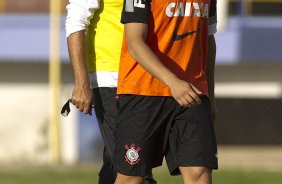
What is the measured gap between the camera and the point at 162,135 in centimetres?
572

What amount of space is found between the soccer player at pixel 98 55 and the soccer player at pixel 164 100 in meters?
0.41

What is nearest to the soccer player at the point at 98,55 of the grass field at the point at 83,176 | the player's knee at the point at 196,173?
the player's knee at the point at 196,173

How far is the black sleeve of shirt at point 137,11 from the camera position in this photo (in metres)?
5.52

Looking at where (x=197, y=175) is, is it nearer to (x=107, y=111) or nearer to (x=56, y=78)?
(x=107, y=111)

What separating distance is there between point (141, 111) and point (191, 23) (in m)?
0.55

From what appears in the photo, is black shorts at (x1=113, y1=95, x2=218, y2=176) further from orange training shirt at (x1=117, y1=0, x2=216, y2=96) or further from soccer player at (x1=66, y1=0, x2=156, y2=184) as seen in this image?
soccer player at (x1=66, y1=0, x2=156, y2=184)

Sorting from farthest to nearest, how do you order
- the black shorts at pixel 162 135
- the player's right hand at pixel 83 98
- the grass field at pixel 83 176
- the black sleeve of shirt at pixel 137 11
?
1. the grass field at pixel 83 176
2. the player's right hand at pixel 83 98
3. the black shorts at pixel 162 135
4. the black sleeve of shirt at pixel 137 11

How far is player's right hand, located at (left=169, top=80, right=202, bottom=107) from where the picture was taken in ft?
17.5

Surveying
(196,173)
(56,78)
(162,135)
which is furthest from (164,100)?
(56,78)

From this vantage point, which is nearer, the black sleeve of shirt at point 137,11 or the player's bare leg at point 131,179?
the black sleeve of shirt at point 137,11

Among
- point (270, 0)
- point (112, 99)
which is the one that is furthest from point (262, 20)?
point (112, 99)

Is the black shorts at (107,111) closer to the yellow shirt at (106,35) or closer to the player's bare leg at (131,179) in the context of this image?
the yellow shirt at (106,35)

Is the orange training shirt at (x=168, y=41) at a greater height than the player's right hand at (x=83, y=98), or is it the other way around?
the orange training shirt at (x=168, y=41)

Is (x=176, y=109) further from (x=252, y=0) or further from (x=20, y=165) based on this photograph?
(x=252, y=0)
